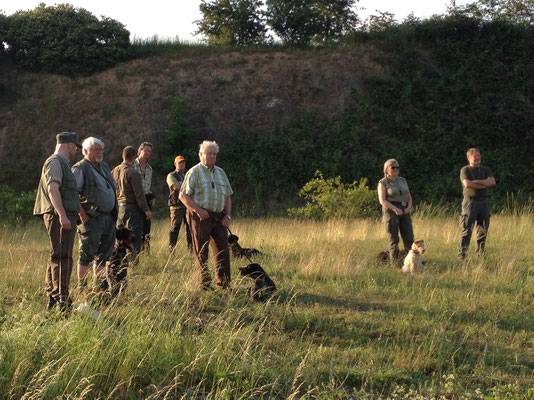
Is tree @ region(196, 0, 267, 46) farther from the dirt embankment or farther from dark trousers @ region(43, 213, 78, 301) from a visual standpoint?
dark trousers @ region(43, 213, 78, 301)

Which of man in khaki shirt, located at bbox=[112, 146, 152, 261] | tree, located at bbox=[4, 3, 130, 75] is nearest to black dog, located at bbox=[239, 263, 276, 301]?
man in khaki shirt, located at bbox=[112, 146, 152, 261]

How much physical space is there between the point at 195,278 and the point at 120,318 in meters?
1.90

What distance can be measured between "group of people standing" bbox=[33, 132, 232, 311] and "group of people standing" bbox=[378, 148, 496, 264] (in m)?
3.23

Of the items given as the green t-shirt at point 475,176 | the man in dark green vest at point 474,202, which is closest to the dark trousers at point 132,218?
the man in dark green vest at point 474,202

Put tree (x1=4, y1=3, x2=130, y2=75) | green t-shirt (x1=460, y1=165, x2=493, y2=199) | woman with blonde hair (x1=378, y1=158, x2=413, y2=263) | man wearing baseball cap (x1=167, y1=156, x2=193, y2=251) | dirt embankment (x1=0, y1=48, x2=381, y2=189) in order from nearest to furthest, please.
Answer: woman with blonde hair (x1=378, y1=158, x2=413, y2=263)
green t-shirt (x1=460, y1=165, x2=493, y2=199)
man wearing baseball cap (x1=167, y1=156, x2=193, y2=251)
dirt embankment (x1=0, y1=48, x2=381, y2=189)
tree (x1=4, y1=3, x2=130, y2=75)

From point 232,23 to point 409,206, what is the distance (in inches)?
770

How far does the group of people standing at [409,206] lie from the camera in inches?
397

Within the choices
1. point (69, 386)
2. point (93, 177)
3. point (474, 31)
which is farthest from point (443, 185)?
point (69, 386)

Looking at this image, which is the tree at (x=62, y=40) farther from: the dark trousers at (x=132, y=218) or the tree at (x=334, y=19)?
the dark trousers at (x=132, y=218)

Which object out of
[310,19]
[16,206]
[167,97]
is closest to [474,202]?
[16,206]

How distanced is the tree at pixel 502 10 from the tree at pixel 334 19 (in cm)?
436

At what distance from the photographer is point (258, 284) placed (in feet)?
24.9

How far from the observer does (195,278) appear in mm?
7824

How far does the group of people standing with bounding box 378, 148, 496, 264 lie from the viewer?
10.1 meters
